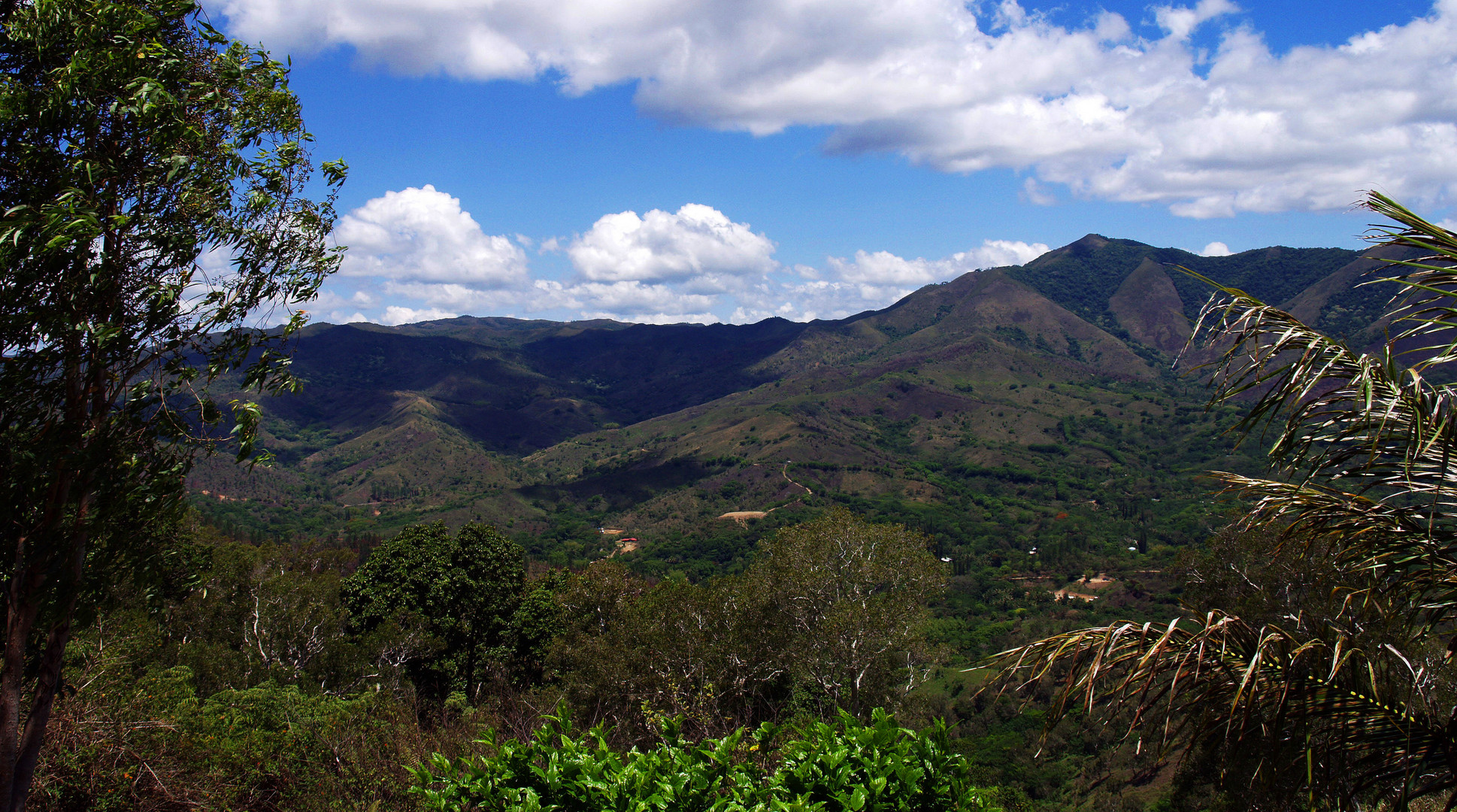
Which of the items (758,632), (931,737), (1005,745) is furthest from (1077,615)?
(931,737)

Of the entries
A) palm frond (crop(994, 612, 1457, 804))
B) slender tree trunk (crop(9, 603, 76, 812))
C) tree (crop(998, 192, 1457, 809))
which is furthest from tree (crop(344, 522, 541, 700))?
tree (crop(998, 192, 1457, 809))

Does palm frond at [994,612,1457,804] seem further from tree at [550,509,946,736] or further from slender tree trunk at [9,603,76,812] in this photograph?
tree at [550,509,946,736]

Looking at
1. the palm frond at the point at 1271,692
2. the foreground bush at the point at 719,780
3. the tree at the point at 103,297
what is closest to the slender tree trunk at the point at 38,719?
the tree at the point at 103,297

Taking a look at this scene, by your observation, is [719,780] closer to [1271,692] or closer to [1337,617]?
[1271,692]

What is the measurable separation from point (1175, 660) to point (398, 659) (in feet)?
91.1

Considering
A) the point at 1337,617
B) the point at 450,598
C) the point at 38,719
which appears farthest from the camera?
the point at 450,598

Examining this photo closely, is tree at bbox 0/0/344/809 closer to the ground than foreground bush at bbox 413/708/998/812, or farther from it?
farther from it

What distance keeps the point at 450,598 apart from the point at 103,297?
26.8 m

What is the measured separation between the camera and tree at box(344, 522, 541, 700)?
3016 cm

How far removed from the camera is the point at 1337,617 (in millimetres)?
4930

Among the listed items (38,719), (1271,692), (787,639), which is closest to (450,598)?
(787,639)

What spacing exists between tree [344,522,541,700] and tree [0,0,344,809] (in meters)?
24.4

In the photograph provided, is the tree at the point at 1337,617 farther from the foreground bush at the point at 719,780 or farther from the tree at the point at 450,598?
the tree at the point at 450,598

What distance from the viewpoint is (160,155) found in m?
6.43
